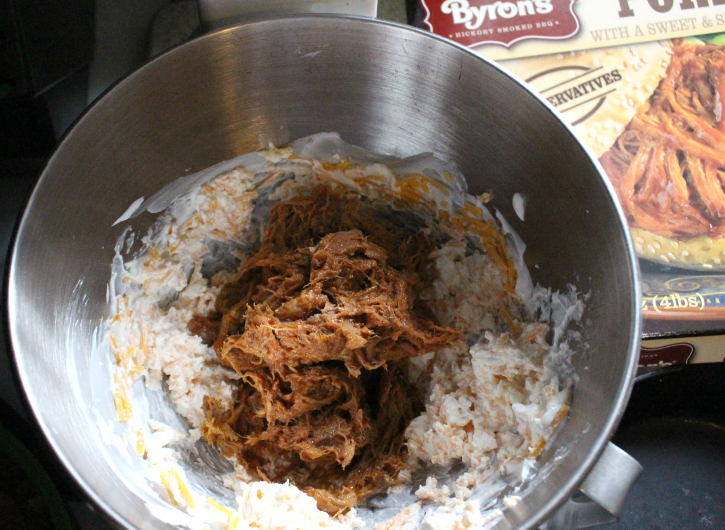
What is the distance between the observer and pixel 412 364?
143 centimetres

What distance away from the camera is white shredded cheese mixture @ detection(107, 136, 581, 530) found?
1119mm

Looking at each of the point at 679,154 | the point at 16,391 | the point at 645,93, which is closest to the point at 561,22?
the point at 645,93

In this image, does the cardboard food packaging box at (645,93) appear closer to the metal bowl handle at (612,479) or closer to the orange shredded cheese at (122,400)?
the metal bowl handle at (612,479)

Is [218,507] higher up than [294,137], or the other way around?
[294,137]

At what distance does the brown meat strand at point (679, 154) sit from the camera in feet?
4.96

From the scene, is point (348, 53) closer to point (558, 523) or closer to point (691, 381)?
point (558, 523)

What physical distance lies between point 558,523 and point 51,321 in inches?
42.3

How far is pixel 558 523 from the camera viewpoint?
105 centimetres

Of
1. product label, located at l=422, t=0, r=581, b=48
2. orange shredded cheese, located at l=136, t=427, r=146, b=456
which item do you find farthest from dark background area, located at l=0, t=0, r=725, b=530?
orange shredded cheese, located at l=136, t=427, r=146, b=456

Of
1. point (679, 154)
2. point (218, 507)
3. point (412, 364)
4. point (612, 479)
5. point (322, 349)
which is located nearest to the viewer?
point (612, 479)

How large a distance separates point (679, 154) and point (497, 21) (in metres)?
0.65

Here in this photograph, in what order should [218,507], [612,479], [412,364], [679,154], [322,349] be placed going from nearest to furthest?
[612,479] < [218,507] < [322,349] < [412,364] < [679,154]

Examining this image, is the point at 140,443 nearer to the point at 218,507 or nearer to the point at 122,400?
the point at 122,400

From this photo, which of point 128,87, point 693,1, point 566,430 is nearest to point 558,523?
point 566,430
